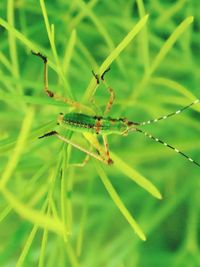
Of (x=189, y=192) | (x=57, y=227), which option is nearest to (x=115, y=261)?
(x=189, y=192)

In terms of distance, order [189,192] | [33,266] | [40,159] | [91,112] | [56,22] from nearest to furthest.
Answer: [91,112]
[40,159]
[56,22]
[189,192]
[33,266]

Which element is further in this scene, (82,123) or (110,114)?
(110,114)

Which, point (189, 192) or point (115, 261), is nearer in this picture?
point (115, 261)

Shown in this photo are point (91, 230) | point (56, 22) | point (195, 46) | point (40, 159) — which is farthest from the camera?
point (91, 230)

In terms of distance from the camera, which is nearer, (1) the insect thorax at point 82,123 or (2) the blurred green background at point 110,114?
(1) the insect thorax at point 82,123

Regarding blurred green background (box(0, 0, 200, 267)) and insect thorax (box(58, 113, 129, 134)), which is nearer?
insect thorax (box(58, 113, 129, 134))

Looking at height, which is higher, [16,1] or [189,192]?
[16,1]

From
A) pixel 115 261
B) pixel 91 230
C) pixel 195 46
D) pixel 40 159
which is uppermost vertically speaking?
pixel 195 46

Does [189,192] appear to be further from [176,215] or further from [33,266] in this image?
[33,266]
